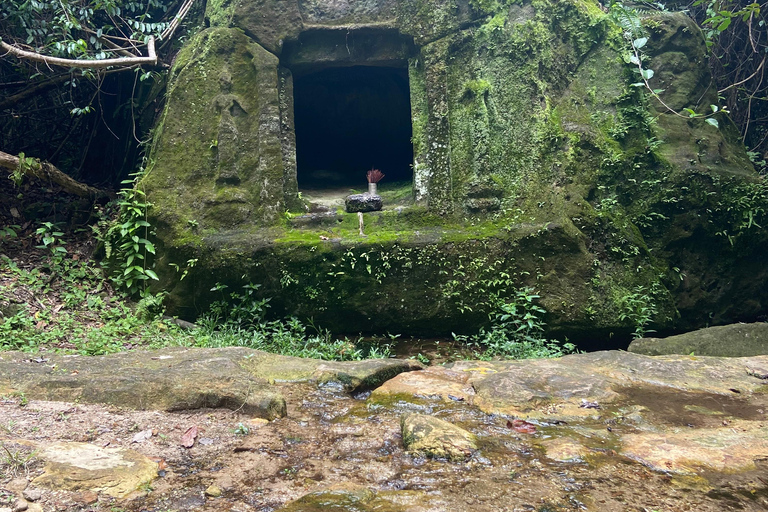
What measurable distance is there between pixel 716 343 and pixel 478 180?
2.38m

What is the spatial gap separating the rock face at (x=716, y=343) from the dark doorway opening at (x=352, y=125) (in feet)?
15.0

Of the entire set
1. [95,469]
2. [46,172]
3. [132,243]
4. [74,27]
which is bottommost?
[95,469]

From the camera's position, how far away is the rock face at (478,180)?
15.4 feet

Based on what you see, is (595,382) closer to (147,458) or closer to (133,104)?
(147,458)

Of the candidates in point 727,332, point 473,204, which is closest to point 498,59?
point 473,204

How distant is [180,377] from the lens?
2.82 m

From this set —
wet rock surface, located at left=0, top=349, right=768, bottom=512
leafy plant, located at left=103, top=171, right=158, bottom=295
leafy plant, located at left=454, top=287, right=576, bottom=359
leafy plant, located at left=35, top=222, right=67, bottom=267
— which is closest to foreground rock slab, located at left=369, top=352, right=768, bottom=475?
wet rock surface, located at left=0, top=349, right=768, bottom=512

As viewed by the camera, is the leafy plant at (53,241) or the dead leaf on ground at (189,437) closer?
the dead leaf on ground at (189,437)

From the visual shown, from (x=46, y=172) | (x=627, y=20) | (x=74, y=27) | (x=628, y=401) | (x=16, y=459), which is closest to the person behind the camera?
(x=16, y=459)

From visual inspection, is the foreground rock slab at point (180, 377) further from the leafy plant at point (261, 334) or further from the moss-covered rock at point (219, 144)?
the moss-covered rock at point (219, 144)

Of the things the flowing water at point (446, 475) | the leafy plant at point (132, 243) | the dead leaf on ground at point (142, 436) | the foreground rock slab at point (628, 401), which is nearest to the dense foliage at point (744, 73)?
the foreground rock slab at point (628, 401)

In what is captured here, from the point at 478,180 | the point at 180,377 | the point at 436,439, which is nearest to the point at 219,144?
the point at 478,180

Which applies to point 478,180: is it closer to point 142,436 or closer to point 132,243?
point 132,243

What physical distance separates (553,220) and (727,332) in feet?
5.30
